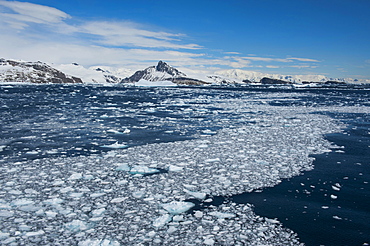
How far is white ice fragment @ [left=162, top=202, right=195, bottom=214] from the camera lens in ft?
16.5

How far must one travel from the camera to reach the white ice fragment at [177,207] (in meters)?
5.02

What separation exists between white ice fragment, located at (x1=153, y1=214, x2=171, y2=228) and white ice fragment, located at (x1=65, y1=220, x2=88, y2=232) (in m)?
1.15

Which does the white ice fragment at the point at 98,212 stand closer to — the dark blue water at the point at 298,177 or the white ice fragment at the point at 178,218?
the white ice fragment at the point at 178,218

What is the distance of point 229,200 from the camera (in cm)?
551

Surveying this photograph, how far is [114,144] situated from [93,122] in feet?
20.0

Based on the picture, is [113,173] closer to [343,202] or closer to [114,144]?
[114,144]

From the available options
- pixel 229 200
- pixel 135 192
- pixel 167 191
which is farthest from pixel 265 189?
pixel 135 192

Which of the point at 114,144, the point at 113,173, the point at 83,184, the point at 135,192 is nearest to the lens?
the point at 135,192

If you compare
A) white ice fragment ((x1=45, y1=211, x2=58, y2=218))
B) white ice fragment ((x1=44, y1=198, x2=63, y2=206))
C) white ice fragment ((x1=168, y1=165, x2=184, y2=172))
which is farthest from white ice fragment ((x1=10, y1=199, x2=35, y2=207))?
white ice fragment ((x1=168, y1=165, x2=184, y2=172))

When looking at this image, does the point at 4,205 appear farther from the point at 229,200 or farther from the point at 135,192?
the point at 229,200

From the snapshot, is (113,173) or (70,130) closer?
(113,173)

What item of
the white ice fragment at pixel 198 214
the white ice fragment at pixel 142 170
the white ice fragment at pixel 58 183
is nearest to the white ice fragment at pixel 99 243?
the white ice fragment at pixel 198 214

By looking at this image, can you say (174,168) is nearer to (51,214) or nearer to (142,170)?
(142,170)

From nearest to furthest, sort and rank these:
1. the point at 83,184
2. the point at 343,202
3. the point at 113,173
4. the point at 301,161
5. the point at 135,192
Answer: the point at 343,202
the point at 135,192
the point at 83,184
the point at 113,173
the point at 301,161
